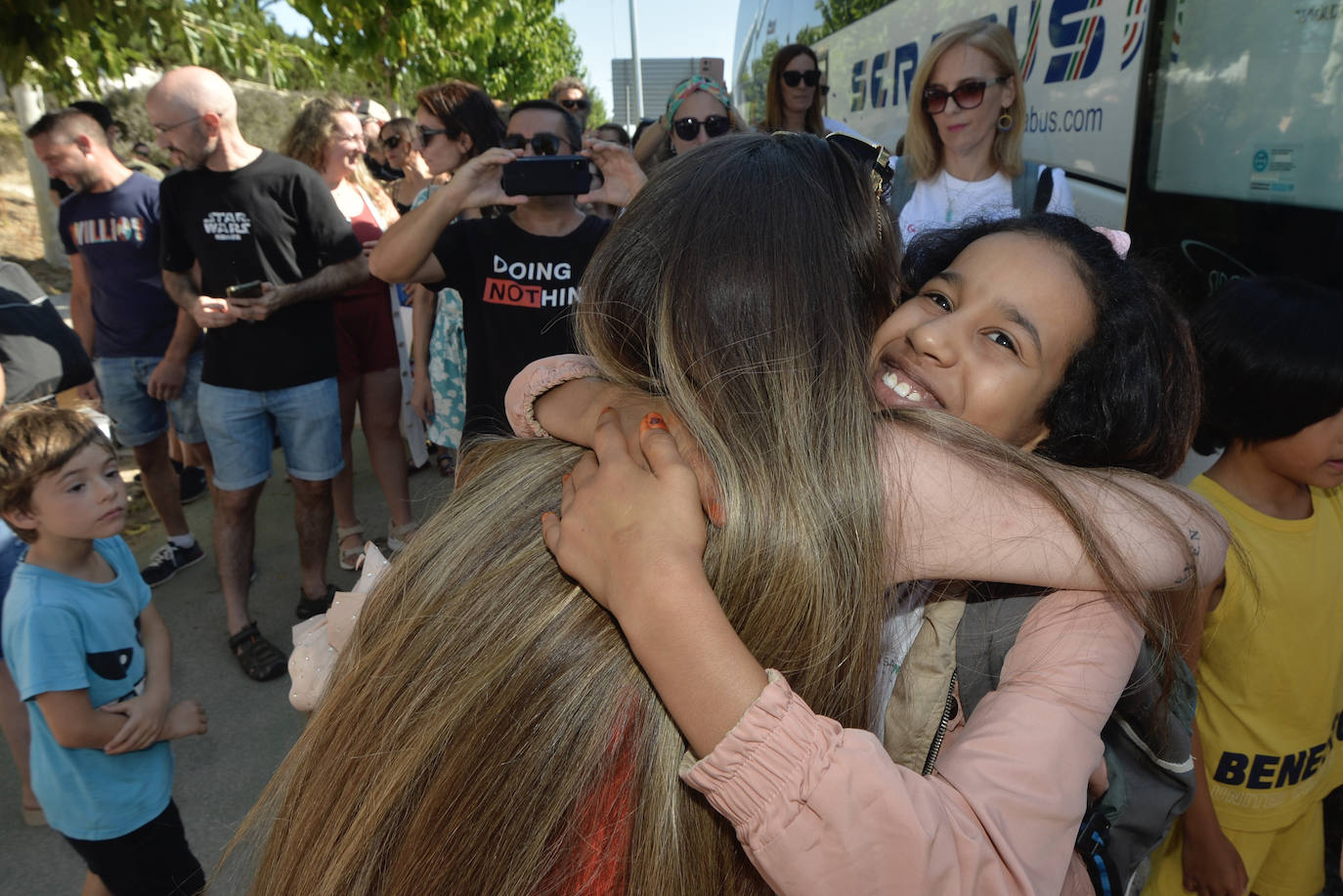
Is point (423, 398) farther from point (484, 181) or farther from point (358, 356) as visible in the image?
point (484, 181)

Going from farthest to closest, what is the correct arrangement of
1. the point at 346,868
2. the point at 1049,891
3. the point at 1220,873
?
the point at 1220,873
the point at 346,868
the point at 1049,891

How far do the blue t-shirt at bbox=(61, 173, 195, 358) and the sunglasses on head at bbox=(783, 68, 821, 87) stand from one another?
338cm

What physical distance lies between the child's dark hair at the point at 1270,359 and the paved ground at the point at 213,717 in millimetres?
1788

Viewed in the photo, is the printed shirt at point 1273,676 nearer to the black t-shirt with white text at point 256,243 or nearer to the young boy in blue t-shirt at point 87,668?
the young boy in blue t-shirt at point 87,668

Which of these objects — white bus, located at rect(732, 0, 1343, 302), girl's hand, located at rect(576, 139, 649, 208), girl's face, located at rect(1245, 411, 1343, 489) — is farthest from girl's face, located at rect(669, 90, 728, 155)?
girl's face, located at rect(1245, 411, 1343, 489)

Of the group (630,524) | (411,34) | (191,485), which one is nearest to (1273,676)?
(630,524)

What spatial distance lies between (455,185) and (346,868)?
2.37 metres

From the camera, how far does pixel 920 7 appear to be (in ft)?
16.4

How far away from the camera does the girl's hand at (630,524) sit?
0.88m

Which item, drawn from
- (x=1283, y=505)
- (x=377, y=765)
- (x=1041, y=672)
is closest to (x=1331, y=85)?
(x=1283, y=505)

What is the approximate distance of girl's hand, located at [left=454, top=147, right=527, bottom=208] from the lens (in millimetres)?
2852

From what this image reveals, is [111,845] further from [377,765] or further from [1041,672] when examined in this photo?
[1041,672]

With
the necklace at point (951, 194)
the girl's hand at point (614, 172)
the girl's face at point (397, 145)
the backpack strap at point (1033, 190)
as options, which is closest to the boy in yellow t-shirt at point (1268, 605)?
the backpack strap at point (1033, 190)

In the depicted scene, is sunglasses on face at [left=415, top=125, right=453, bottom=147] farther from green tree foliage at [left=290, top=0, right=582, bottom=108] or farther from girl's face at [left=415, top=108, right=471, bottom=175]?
green tree foliage at [left=290, top=0, right=582, bottom=108]
